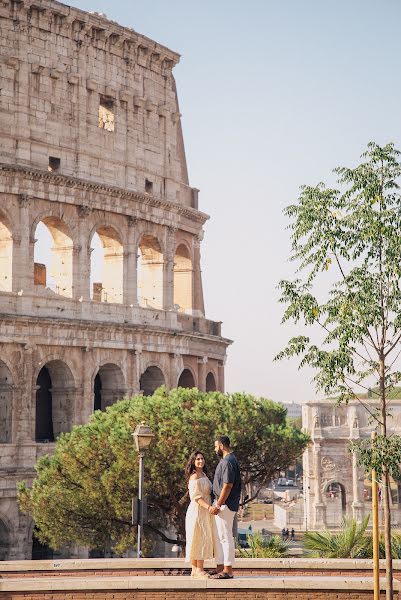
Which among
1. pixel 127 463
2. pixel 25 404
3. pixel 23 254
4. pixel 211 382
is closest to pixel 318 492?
pixel 211 382

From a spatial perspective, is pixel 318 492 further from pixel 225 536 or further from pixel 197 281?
pixel 225 536

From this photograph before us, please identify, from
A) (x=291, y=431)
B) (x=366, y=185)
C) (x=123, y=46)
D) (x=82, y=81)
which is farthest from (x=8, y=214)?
(x=366, y=185)

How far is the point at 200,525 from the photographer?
1897 cm

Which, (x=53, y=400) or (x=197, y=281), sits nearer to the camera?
(x=53, y=400)

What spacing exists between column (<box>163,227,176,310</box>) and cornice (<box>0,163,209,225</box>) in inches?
42.0

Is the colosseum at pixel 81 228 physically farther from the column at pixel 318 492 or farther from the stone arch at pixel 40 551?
the column at pixel 318 492

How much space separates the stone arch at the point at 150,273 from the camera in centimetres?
4969

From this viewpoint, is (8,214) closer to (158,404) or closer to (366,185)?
(158,404)

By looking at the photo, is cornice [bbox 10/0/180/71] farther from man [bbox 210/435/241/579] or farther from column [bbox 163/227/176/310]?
man [bbox 210/435/241/579]

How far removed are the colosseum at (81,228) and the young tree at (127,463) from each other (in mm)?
5015

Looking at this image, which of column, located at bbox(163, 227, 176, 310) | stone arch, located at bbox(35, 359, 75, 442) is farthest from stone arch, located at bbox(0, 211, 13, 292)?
column, located at bbox(163, 227, 176, 310)

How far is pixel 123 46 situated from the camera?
160 feet

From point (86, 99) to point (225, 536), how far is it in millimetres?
30509

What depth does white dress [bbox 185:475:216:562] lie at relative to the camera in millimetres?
18969
